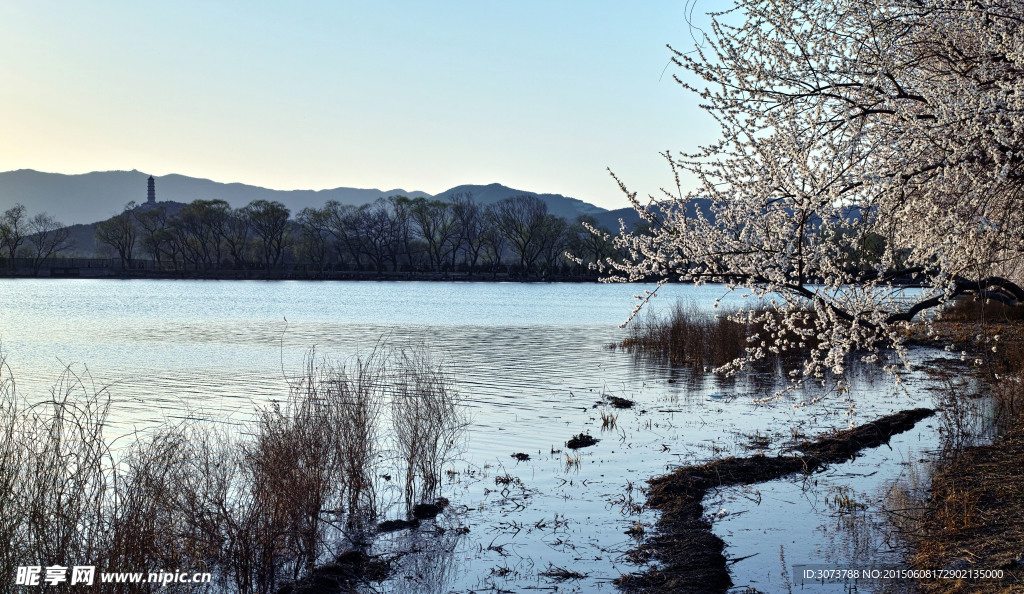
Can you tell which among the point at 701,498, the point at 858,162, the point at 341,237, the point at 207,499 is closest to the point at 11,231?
the point at 341,237

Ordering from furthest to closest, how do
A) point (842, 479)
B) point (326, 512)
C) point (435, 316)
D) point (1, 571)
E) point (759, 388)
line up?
point (435, 316)
point (759, 388)
point (842, 479)
point (326, 512)
point (1, 571)

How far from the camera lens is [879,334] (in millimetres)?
7648

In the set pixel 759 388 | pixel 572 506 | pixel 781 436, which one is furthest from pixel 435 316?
pixel 572 506

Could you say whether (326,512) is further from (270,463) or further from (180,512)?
(180,512)

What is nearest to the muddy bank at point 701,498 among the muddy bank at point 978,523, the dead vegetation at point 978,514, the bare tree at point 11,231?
the dead vegetation at point 978,514

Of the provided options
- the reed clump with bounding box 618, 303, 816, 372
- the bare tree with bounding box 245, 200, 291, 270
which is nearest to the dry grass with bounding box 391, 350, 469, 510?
the reed clump with bounding box 618, 303, 816, 372

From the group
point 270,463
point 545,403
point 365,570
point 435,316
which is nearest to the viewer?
point 365,570

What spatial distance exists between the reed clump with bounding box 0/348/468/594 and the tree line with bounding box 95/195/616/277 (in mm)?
110421

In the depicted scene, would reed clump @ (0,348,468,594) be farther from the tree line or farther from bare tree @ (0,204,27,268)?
bare tree @ (0,204,27,268)

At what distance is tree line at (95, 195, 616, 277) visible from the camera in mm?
125000

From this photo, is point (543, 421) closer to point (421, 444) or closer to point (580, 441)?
point (580, 441)

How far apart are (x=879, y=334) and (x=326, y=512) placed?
6746mm

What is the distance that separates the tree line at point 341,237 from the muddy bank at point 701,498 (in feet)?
351

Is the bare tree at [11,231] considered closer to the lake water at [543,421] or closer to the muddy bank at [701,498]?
the lake water at [543,421]
